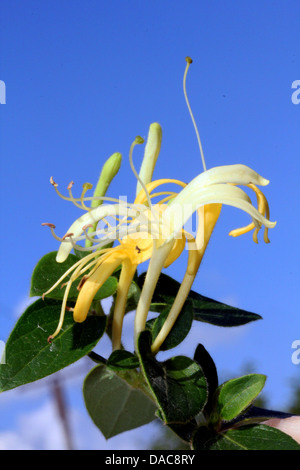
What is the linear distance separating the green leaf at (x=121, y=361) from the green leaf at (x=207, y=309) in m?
0.14

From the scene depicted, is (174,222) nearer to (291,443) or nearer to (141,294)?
(141,294)

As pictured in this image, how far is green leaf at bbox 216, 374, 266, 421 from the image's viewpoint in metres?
0.73

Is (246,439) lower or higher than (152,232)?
lower

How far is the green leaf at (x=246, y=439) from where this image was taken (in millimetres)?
683

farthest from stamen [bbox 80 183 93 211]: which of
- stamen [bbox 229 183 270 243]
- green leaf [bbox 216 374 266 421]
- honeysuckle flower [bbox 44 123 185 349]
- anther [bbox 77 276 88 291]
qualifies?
green leaf [bbox 216 374 266 421]

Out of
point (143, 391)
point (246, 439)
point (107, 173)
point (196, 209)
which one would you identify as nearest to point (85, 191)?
A: point (107, 173)

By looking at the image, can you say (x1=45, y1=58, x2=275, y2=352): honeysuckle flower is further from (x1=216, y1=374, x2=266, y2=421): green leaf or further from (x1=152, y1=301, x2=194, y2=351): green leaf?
(x1=216, y1=374, x2=266, y2=421): green leaf

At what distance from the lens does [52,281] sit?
0.76 meters

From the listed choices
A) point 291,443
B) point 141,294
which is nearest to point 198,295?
point 141,294

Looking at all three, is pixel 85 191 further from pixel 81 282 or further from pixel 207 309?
pixel 207 309

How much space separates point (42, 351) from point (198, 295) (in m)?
0.35

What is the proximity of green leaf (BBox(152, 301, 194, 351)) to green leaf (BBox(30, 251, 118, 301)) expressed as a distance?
8 centimetres

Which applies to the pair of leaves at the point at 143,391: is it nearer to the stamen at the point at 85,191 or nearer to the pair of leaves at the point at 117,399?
the pair of leaves at the point at 117,399

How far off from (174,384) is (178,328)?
84mm
